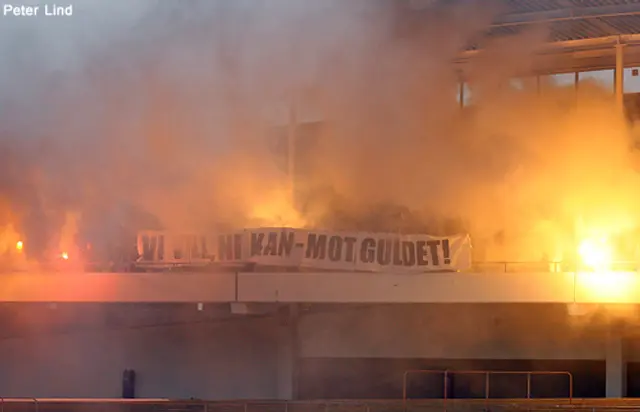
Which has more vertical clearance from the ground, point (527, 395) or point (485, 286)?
point (485, 286)

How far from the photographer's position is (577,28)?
16.5ft

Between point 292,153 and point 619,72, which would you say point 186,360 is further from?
point 619,72

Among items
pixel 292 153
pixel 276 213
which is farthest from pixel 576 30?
pixel 276 213

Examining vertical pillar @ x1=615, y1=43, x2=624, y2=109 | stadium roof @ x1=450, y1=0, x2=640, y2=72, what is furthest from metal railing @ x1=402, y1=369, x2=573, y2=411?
stadium roof @ x1=450, y1=0, x2=640, y2=72

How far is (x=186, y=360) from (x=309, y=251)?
5.27ft

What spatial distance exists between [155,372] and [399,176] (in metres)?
2.34

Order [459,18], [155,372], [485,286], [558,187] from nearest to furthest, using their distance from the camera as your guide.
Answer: [485,286] → [459,18] → [558,187] → [155,372]

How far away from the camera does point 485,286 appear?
4.30m

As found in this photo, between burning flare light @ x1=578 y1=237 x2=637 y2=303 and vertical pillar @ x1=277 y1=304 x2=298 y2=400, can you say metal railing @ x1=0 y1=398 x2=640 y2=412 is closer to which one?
vertical pillar @ x1=277 y1=304 x2=298 y2=400

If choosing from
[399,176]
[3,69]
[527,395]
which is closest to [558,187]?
[399,176]

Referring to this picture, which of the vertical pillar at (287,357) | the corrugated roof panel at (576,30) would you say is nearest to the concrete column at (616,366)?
the corrugated roof panel at (576,30)

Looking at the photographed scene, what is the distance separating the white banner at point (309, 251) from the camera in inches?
170

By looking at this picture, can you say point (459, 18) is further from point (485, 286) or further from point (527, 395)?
point (527, 395)

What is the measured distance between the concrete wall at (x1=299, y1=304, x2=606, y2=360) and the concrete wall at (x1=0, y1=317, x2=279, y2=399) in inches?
14.1
